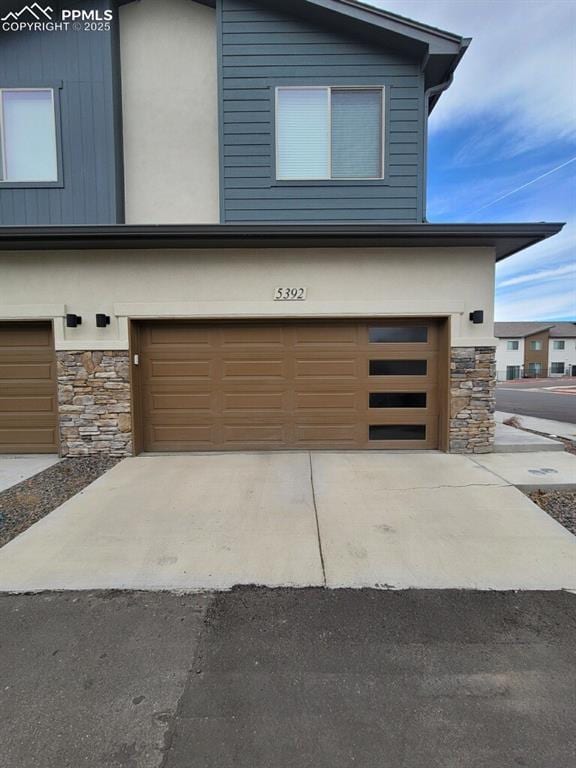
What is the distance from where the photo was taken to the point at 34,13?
6133 mm

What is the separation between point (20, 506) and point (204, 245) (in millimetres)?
4101

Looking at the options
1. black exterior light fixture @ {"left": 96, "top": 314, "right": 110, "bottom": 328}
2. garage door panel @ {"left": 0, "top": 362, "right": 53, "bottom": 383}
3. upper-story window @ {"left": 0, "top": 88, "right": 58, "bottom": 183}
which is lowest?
garage door panel @ {"left": 0, "top": 362, "right": 53, "bottom": 383}

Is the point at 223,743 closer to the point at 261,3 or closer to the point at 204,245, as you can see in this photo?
the point at 204,245

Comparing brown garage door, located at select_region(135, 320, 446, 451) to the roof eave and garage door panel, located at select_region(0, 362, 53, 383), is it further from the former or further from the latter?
garage door panel, located at select_region(0, 362, 53, 383)

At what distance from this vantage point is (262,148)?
613cm

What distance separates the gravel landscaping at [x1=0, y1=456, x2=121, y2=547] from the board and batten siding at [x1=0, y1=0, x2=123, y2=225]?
3.89 meters

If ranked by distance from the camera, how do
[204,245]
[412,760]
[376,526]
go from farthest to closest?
[204,245] < [376,526] < [412,760]

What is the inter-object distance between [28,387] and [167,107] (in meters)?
5.20

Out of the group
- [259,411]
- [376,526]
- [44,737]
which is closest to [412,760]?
[44,737]

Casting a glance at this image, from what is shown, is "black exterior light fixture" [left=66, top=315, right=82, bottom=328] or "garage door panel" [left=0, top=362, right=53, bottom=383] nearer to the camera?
"black exterior light fixture" [left=66, top=315, right=82, bottom=328]

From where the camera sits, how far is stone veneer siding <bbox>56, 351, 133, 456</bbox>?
5848 mm

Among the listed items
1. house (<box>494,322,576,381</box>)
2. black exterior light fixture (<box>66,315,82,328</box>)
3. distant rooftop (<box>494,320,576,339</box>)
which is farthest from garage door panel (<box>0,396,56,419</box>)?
distant rooftop (<box>494,320,576,339</box>)

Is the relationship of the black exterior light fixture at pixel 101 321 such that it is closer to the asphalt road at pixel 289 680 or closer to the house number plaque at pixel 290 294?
the house number plaque at pixel 290 294

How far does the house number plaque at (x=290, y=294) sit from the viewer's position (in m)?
5.77
